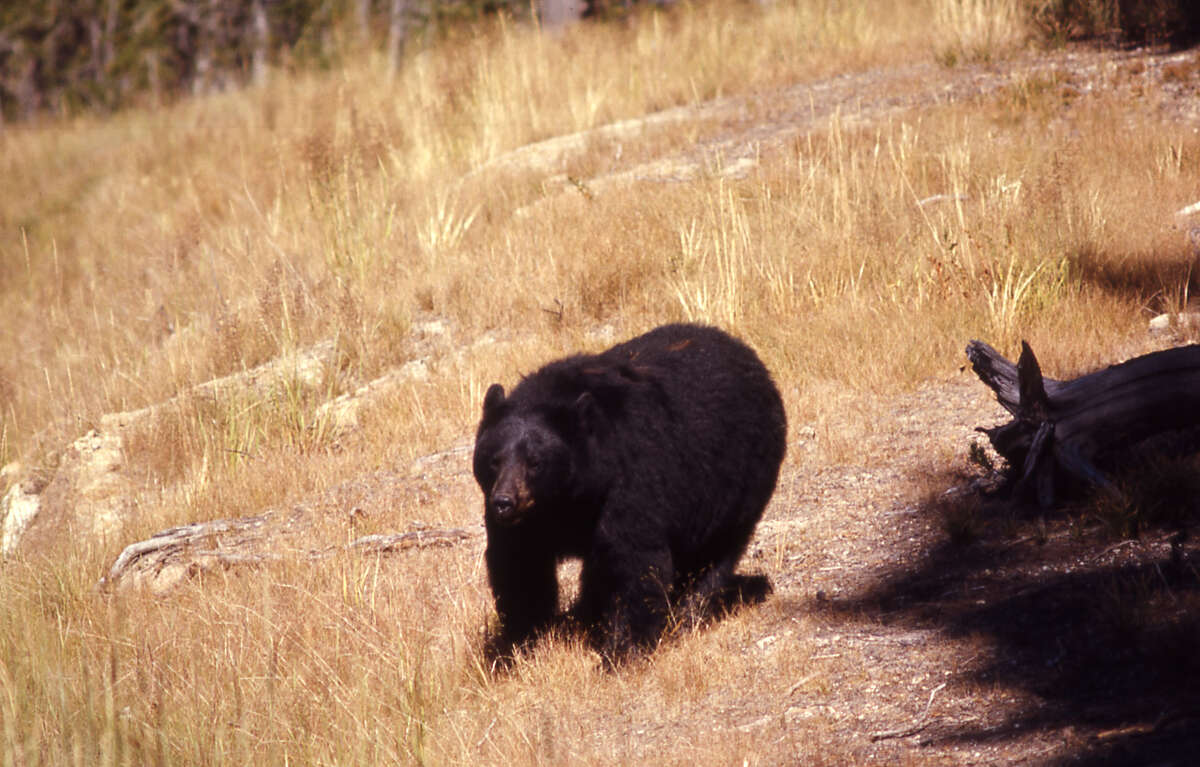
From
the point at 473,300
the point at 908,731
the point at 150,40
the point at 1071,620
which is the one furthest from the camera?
the point at 150,40

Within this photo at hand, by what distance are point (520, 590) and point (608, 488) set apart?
22.1 inches

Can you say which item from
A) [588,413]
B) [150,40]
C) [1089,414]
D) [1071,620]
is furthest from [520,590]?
[150,40]

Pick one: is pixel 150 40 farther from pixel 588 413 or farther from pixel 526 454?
pixel 526 454

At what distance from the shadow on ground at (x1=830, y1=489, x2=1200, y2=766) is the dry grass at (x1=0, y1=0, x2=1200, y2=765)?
549 mm

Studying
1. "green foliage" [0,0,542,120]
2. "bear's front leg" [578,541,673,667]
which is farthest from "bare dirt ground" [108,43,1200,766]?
"green foliage" [0,0,542,120]

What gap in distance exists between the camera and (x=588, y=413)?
4375mm

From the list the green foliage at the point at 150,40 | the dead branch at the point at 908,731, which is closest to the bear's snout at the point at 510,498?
the dead branch at the point at 908,731

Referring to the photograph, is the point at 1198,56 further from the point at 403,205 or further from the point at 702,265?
the point at 403,205

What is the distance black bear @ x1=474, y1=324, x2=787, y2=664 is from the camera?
4.26m

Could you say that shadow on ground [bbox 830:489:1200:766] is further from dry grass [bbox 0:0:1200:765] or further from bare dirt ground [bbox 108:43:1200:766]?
dry grass [bbox 0:0:1200:765]

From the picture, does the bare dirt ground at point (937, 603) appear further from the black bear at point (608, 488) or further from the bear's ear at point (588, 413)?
the bear's ear at point (588, 413)

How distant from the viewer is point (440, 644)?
15.6 ft

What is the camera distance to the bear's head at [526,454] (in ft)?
13.4

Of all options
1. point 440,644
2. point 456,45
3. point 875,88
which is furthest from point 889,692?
point 456,45
